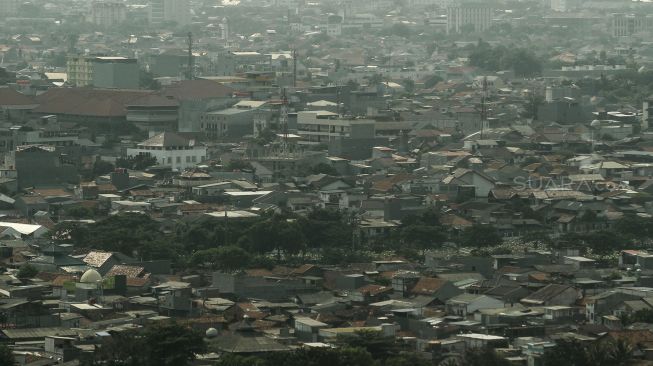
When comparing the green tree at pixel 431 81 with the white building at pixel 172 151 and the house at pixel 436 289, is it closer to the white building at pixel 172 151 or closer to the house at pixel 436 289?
the white building at pixel 172 151

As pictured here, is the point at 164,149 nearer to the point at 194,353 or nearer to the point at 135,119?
the point at 135,119

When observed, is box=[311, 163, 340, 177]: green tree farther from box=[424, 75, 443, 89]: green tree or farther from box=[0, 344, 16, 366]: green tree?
box=[424, 75, 443, 89]: green tree

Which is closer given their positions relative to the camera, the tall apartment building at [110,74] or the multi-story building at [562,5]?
the tall apartment building at [110,74]

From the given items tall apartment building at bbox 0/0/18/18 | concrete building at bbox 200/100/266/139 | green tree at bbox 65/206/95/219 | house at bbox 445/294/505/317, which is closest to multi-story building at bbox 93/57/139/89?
concrete building at bbox 200/100/266/139

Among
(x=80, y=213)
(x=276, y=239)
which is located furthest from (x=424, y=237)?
(x=80, y=213)

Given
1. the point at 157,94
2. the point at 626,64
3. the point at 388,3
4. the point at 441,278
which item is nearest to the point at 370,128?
the point at 157,94

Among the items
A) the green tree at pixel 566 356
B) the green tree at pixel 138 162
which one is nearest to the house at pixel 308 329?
the green tree at pixel 566 356

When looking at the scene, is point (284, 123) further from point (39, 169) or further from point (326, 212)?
point (326, 212)
